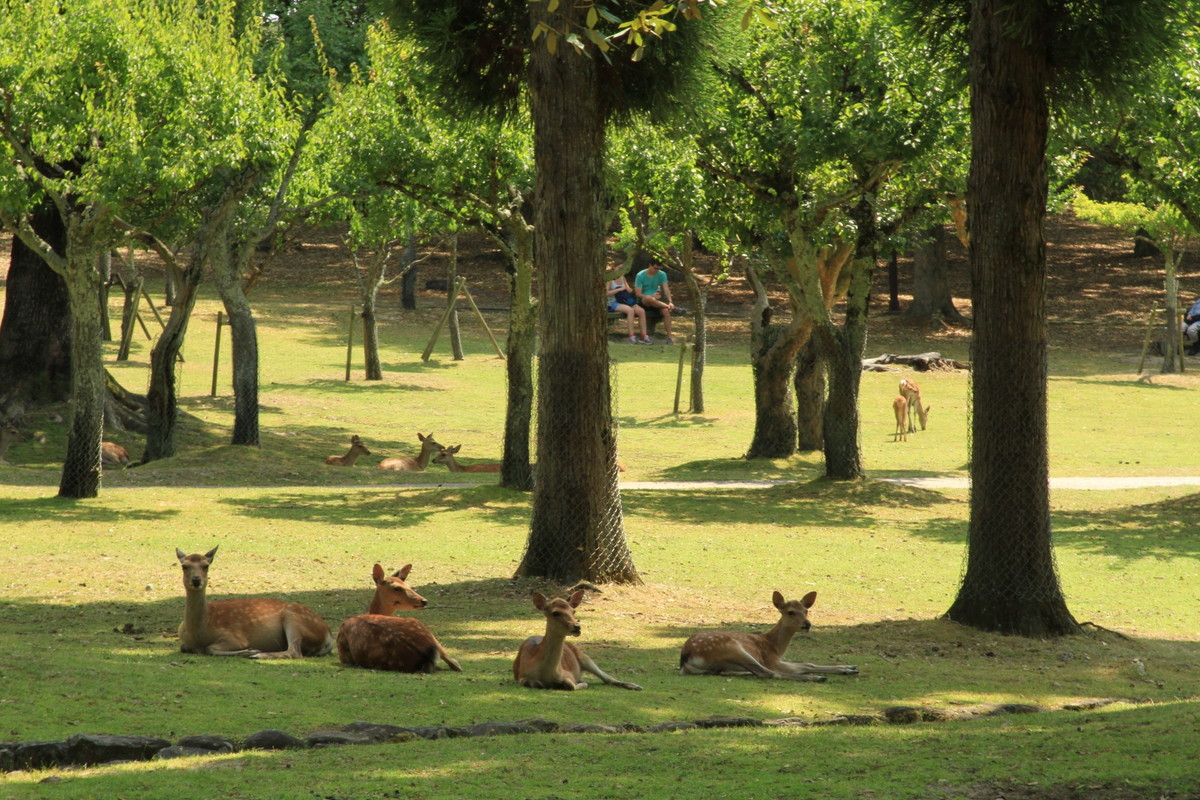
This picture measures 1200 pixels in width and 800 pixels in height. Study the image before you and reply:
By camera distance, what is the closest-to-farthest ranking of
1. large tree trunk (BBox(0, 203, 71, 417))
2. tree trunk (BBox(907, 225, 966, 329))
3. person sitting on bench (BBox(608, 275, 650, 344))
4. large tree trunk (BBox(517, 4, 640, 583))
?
large tree trunk (BBox(517, 4, 640, 583)) < large tree trunk (BBox(0, 203, 71, 417)) < person sitting on bench (BBox(608, 275, 650, 344)) < tree trunk (BBox(907, 225, 966, 329))

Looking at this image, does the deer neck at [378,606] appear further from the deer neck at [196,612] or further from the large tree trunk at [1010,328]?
the large tree trunk at [1010,328]

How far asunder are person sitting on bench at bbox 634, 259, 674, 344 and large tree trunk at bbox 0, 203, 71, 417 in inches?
788

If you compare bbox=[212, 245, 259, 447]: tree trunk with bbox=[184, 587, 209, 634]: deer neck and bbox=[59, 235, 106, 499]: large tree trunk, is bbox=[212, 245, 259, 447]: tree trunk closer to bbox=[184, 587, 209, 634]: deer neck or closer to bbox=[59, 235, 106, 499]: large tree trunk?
bbox=[59, 235, 106, 499]: large tree trunk

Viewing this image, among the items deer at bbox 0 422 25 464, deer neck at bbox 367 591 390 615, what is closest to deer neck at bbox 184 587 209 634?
deer neck at bbox 367 591 390 615

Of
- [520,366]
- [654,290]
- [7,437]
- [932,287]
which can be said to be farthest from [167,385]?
[932,287]

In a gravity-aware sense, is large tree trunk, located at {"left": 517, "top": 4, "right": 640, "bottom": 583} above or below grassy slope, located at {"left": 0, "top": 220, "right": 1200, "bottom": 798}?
above

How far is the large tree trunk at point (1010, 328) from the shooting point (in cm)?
1114

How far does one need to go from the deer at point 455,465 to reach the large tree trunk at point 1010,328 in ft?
40.1

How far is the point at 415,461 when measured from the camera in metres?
23.0

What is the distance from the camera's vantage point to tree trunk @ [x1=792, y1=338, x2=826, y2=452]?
24.3 m

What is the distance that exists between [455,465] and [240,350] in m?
4.10

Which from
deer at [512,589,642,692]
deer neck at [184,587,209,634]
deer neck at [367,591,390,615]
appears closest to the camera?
deer at [512,589,642,692]

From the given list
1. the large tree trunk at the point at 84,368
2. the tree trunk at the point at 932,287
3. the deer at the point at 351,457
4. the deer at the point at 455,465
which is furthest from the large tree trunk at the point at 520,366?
the tree trunk at the point at 932,287

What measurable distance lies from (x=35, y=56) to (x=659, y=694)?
1123 cm
